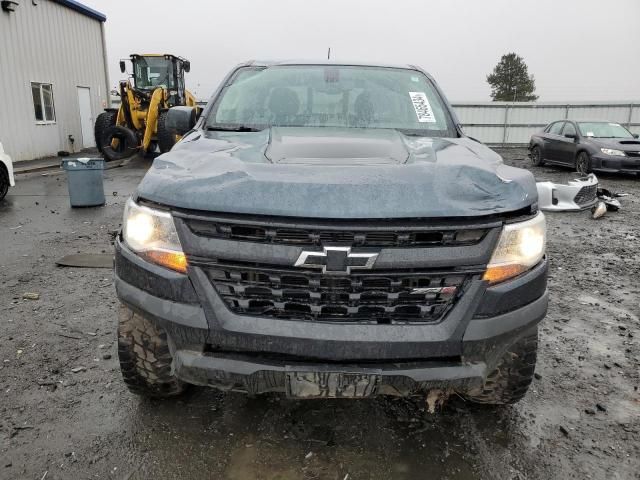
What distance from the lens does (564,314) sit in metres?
4.14

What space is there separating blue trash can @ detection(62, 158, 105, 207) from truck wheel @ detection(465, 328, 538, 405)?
24.3ft

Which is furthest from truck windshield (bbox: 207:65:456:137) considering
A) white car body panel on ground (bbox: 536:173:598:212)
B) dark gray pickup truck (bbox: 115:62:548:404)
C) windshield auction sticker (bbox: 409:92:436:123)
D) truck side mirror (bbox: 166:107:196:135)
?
white car body panel on ground (bbox: 536:173:598:212)

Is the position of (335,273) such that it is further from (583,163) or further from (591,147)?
(583,163)

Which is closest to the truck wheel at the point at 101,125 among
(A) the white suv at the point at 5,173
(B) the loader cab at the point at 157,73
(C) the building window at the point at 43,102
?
(B) the loader cab at the point at 157,73

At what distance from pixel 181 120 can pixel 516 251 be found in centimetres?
239

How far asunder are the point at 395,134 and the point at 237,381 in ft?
5.59

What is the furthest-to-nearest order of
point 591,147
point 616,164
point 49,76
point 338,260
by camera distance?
point 49,76
point 591,147
point 616,164
point 338,260

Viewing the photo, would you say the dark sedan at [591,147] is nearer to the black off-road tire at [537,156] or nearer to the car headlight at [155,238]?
the black off-road tire at [537,156]

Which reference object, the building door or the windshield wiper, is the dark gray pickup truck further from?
the building door

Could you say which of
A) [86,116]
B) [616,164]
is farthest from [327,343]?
[86,116]

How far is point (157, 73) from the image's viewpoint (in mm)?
16391

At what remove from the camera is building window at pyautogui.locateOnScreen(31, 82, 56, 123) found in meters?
16.2

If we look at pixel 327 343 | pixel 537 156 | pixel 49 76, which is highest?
pixel 49 76

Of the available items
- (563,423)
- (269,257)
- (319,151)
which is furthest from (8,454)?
(563,423)
